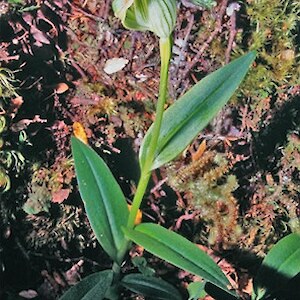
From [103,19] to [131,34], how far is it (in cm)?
7

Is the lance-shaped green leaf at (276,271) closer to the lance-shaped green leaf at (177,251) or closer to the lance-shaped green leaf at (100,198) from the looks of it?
the lance-shaped green leaf at (177,251)

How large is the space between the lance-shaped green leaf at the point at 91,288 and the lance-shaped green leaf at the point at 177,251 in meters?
0.10

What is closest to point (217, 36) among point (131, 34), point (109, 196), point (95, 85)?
point (131, 34)

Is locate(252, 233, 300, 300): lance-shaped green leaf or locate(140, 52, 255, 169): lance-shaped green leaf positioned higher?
locate(140, 52, 255, 169): lance-shaped green leaf

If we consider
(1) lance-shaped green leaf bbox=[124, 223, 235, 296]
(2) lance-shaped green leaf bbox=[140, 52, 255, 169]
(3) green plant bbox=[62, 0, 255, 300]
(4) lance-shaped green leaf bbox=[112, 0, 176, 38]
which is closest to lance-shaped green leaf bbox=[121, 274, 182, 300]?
(3) green plant bbox=[62, 0, 255, 300]

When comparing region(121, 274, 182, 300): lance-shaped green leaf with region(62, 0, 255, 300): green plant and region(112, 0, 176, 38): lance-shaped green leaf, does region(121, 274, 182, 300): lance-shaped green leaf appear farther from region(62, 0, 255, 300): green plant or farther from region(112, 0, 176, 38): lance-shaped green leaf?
region(112, 0, 176, 38): lance-shaped green leaf

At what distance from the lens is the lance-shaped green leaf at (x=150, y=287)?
3.40 ft

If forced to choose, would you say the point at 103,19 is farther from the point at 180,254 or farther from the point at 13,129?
the point at 180,254

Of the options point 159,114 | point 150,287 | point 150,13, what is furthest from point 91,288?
point 150,13

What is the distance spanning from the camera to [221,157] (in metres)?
1.22

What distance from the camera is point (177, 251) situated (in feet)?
3.23

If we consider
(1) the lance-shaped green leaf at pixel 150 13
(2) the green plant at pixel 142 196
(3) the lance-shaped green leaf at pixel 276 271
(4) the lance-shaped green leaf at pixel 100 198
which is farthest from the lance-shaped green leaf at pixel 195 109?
(3) the lance-shaped green leaf at pixel 276 271

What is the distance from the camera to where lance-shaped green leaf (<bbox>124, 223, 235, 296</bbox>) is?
0.94m

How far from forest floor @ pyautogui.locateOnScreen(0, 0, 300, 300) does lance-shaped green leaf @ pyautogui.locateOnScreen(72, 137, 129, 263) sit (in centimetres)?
12
